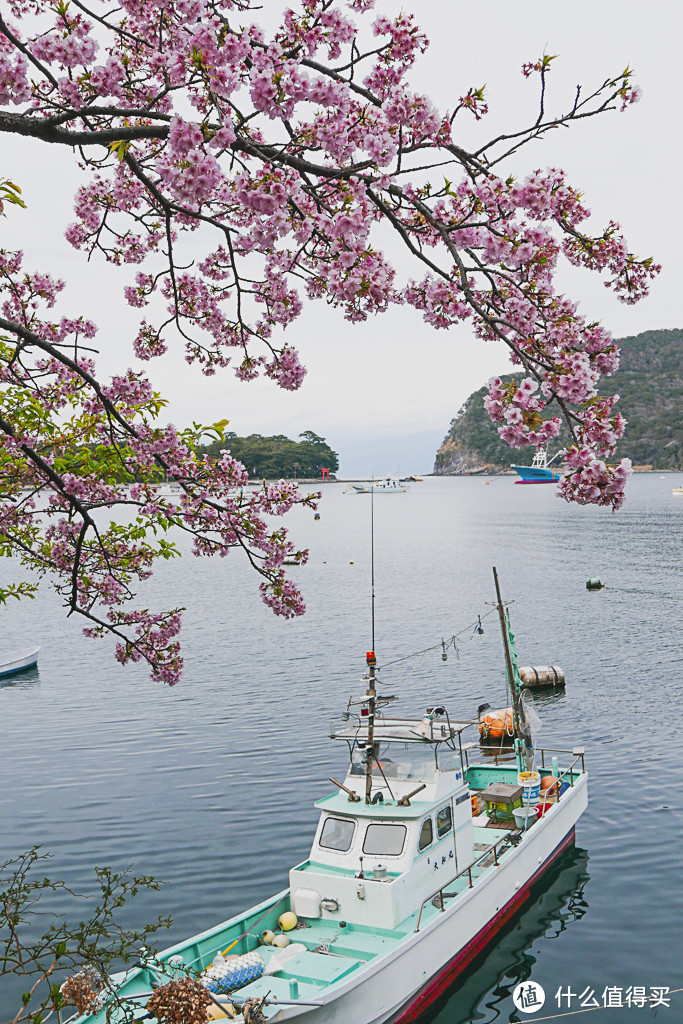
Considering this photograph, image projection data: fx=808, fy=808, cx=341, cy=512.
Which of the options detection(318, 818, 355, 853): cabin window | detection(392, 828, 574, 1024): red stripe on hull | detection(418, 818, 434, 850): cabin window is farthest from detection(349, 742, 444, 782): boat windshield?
detection(392, 828, 574, 1024): red stripe on hull

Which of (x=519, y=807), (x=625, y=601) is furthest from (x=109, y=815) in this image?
(x=625, y=601)

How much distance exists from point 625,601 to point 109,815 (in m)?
38.9

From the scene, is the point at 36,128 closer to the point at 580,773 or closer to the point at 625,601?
the point at 580,773

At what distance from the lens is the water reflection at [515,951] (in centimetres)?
1480

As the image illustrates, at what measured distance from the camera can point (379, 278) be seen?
21.4 ft

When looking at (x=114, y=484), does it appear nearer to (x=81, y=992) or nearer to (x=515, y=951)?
(x=81, y=992)

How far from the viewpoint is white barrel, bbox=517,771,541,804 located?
1955 centimetres

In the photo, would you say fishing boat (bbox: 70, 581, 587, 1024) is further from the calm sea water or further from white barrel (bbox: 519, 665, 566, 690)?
white barrel (bbox: 519, 665, 566, 690)

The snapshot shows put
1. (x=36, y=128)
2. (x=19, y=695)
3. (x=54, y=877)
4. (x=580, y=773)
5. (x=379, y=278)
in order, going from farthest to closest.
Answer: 1. (x=19, y=695)
2. (x=580, y=773)
3. (x=54, y=877)
4. (x=379, y=278)
5. (x=36, y=128)

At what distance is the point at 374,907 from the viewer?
45.8 feet

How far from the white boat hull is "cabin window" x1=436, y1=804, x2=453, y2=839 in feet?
3.81

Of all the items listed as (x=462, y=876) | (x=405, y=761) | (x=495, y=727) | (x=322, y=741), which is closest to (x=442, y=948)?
(x=462, y=876)

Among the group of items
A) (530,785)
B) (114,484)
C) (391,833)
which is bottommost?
(530,785)

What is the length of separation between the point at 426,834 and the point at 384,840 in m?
0.83
